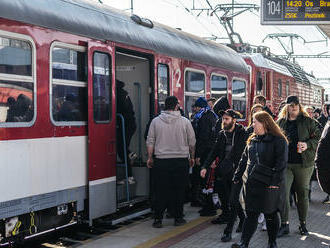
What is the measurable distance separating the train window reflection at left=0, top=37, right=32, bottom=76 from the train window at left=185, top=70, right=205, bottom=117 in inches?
166

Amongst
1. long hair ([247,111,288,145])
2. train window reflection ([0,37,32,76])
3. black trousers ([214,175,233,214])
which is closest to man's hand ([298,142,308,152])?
black trousers ([214,175,233,214])

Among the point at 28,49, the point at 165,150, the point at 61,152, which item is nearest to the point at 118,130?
the point at 165,150

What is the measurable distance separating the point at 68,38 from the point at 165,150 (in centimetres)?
217

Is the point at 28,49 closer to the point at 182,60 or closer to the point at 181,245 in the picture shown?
the point at 181,245

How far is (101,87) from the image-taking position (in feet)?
22.5

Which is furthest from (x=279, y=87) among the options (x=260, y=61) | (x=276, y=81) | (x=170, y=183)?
(x=170, y=183)

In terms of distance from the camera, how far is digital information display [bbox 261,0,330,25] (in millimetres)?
11641

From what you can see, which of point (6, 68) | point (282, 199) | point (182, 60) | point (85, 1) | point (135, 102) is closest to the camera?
point (6, 68)

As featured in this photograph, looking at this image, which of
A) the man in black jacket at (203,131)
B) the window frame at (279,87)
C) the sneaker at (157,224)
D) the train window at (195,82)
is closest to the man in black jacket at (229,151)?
the sneaker at (157,224)

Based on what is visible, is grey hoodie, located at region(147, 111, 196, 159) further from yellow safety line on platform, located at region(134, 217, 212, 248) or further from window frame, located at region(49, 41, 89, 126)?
window frame, located at region(49, 41, 89, 126)

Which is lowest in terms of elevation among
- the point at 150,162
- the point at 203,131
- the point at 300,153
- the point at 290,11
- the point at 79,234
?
the point at 79,234

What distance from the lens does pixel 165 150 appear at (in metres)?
7.42

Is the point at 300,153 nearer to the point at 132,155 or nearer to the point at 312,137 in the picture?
the point at 312,137

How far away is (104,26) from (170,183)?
238cm
